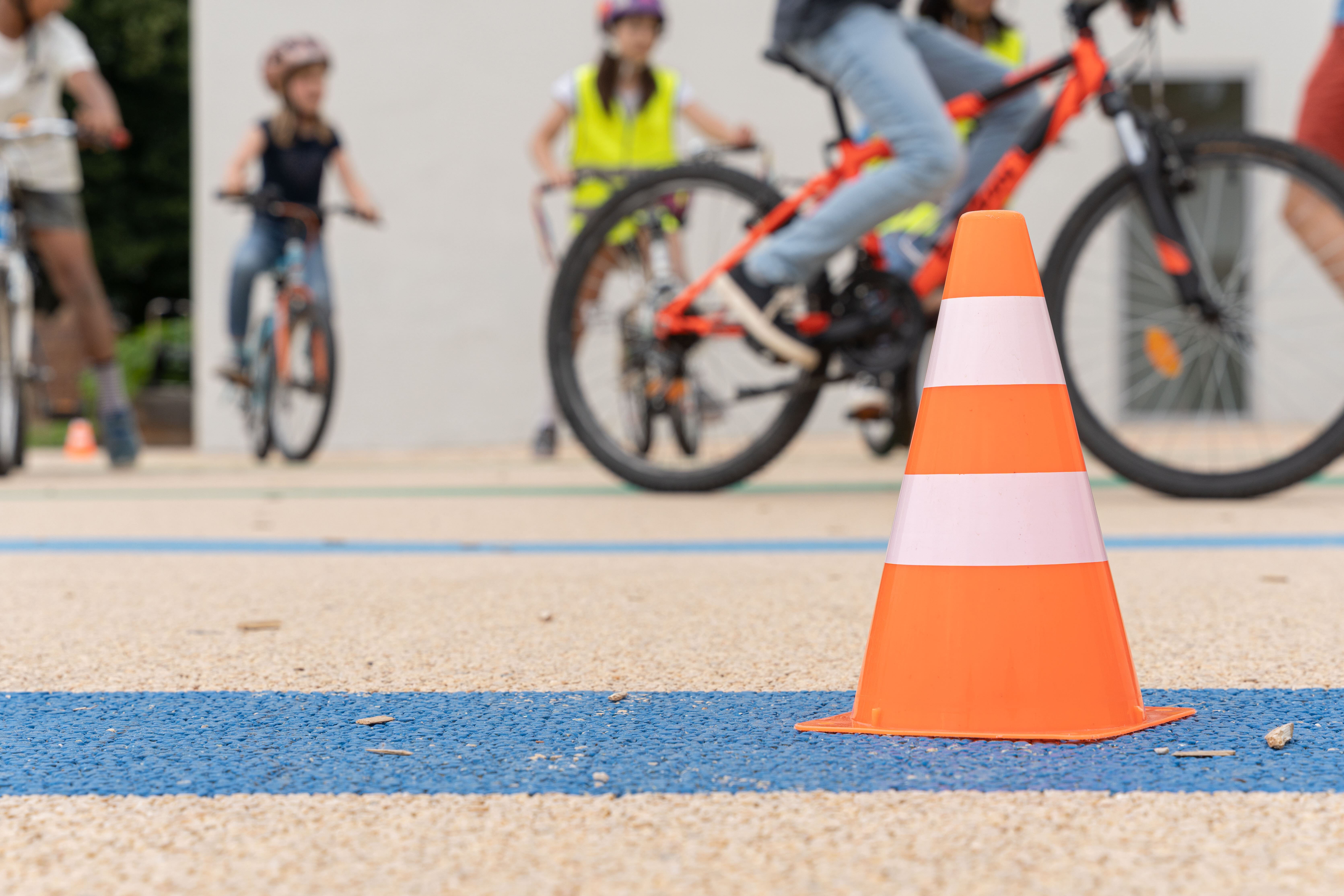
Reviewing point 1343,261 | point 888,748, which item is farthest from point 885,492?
point 888,748

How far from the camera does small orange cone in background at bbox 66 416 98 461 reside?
8.78 meters

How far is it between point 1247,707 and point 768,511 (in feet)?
8.07

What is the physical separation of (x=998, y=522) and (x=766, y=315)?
7.91 feet

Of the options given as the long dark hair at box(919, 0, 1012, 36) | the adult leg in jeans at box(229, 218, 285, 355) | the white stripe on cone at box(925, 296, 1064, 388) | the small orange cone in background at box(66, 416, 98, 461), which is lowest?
the small orange cone in background at box(66, 416, 98, 461)

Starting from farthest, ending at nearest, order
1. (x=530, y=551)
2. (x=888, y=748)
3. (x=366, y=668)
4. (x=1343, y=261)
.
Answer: (x=1343, y=261), (x=530, y=551), (x=366, y=668), (x=888, y=748)

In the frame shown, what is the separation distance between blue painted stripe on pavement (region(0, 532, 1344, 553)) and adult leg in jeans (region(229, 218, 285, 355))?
343cm

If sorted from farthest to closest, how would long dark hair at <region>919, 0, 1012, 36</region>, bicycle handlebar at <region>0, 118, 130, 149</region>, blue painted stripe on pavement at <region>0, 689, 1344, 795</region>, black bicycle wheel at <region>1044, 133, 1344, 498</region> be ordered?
bicycle handlebar at <region>0, 118, 130, 149</region>
long dark hair at <region>919, 0, 1012, 36</region>
black bicycle wheel at <region>1044, 133, 1344, 498</region>
blue painted stripe on pavement at <region>0, 689, 1344, 795</region>

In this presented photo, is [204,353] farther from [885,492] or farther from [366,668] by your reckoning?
[366,668]

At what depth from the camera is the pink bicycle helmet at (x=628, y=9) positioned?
18.5 feet

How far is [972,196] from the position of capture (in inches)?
168

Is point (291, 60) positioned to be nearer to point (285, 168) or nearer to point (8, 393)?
point (285, 168)

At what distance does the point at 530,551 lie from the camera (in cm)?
325

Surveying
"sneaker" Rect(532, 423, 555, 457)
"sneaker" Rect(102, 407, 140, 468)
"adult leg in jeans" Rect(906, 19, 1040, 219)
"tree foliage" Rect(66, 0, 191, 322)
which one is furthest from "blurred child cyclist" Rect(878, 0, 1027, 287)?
"tree foliage" Rect(66, 0, 191, 322)

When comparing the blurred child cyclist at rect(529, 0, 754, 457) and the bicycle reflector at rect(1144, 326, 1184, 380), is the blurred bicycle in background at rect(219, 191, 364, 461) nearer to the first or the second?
the blurred child cyclist at rect(529, 0, 754, 457)
